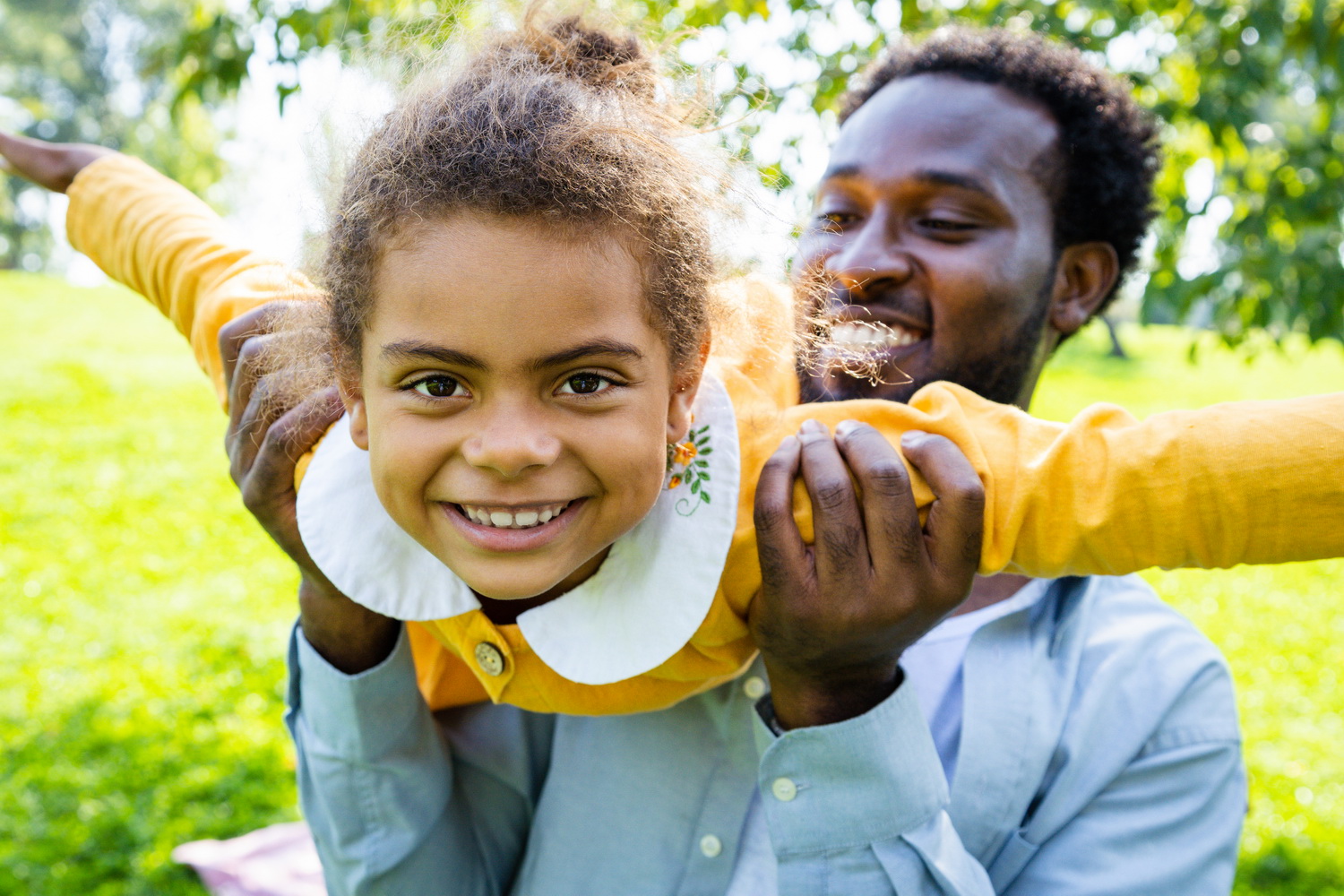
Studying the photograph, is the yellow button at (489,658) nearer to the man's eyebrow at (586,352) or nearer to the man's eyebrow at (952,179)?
the man's eyebrow at (586,352)

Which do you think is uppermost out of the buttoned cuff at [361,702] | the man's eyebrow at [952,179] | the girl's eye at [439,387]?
the man's eyebrow at [952,179]

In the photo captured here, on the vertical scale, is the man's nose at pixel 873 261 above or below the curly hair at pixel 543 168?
below

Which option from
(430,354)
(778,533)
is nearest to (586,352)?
(430,354)

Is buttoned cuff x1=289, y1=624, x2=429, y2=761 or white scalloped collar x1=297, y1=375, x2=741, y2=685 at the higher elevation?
white scalloped collar x1=297, y1=375, x2=741, y2=685

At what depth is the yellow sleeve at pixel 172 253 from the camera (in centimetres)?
193

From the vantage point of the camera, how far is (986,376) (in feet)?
6.91

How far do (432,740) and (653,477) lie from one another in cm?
88

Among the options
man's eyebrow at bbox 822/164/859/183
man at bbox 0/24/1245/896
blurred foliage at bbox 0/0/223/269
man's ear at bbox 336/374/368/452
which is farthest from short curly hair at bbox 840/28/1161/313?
blurred foliage at bbox 0/0/223/269

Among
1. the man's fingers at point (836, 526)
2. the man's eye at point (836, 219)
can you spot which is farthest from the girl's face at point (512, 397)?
the man's eye at point (836, 219)

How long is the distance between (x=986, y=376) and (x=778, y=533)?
0.92 m

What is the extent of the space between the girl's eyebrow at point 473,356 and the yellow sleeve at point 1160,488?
41 centimetres

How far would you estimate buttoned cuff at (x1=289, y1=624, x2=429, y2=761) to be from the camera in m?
1.78

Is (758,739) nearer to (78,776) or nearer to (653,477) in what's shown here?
(653,477)

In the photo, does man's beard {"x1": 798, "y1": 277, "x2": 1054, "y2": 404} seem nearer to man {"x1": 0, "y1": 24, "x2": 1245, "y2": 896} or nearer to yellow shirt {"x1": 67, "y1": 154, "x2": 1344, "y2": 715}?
man {"x1": 0, "y1": 24, "x2": 1245, "y2": 896}
